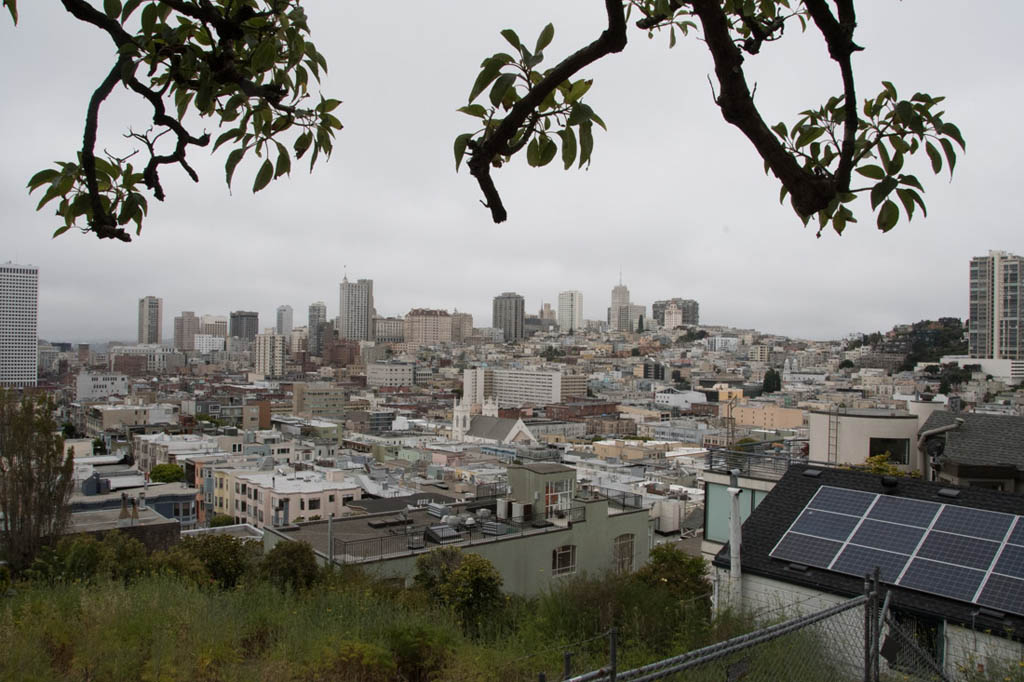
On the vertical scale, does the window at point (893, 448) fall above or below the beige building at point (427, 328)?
below

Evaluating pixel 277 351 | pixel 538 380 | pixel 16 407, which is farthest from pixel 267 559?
pixel 277 351

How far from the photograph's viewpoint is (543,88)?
1380 mm

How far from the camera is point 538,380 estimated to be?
103125 mm

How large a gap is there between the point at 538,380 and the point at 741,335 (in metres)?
85.0

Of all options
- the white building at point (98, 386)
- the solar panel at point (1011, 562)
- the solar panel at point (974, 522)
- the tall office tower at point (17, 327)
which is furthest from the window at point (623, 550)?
the tall office tower at point (17, 327)

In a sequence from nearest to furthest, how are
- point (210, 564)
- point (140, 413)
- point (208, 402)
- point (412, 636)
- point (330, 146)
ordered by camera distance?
point (330, 146)
point (412, 636)
point (210, 564)
point (140, 413)
point (208, 402)

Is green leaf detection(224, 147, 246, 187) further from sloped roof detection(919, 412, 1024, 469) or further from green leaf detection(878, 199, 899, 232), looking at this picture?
sloped roof detection(919, 412, 1024, 469)

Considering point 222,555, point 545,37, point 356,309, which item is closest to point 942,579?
point 545,37

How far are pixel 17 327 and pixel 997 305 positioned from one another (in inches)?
5238

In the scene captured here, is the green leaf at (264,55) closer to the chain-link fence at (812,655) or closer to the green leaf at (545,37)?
the green leaf at (545,37)

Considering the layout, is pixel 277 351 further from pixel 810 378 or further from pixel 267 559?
pixel 267 559

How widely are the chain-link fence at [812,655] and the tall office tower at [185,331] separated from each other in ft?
675

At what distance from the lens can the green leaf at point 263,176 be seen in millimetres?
1520

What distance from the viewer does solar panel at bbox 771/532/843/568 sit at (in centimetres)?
584
